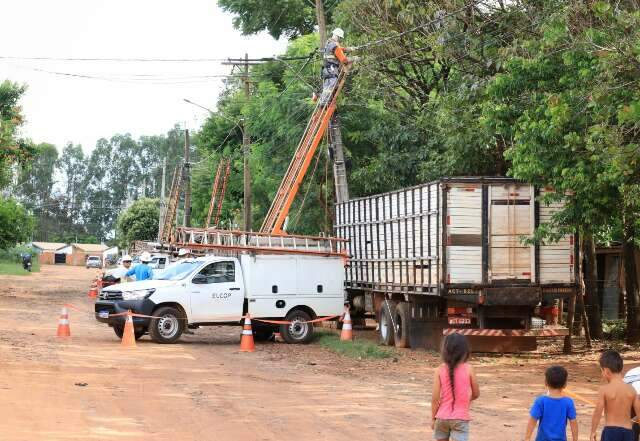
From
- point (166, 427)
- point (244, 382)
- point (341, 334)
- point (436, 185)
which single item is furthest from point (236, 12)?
point (166, 427)

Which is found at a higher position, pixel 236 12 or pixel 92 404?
pixel 236 12

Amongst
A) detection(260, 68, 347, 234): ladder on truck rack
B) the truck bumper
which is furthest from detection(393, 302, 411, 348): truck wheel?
detection(260, 68, 347, 234): ladder on truck rack

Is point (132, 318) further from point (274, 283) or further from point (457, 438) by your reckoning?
point (457, 438)

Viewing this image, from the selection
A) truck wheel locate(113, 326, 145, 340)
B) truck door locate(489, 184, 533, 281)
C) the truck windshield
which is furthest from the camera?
the truck windshield

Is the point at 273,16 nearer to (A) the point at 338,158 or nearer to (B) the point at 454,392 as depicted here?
(A) the point at 338,158

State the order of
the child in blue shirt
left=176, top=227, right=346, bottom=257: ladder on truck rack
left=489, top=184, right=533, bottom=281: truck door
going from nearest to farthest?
the child in blue shirt, left=489, top=184, right=533, bottom=281: truck door, left=176, top=227, right=346, bottom=257: ladder on truck rack

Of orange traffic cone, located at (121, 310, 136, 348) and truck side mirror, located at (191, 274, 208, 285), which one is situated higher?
truck side mirror, located at (191, 274, 208, 285)

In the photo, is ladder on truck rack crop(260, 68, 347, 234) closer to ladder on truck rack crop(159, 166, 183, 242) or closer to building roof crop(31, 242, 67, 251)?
ladder on truck rack crop(159, 166, 183, 242)

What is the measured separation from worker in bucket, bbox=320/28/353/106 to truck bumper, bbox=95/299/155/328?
387 inches

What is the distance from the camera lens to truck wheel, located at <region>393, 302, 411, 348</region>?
67.1 ft

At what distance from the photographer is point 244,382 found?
1474 centimetres

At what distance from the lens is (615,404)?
22.9 ft

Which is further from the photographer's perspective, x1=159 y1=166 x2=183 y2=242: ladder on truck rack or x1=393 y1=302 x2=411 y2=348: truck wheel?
x1=159 y1=166 x2=183 y2=242: ladder on truck rack

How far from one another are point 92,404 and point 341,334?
Answer: 1170 centimetres
